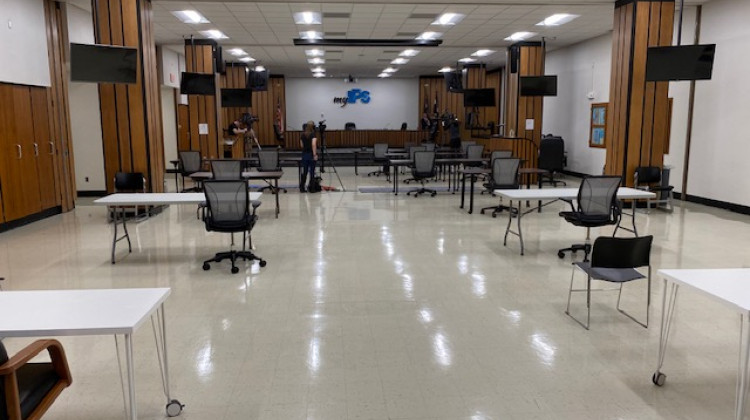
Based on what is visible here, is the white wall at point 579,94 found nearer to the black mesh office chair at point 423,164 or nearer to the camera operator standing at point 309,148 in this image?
the black mesh office chair at point 423,164

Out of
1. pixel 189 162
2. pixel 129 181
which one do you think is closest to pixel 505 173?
pixel 129 181

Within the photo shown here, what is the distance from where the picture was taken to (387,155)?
51.2ft

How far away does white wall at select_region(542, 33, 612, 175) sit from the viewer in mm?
14367

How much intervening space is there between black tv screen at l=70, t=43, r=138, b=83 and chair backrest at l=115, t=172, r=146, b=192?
1586mm

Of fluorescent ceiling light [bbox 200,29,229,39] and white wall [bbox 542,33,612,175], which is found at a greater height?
fluorescent ceiling light [bbox 200,29,229,39]

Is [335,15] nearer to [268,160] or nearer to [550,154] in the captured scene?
[268,160]

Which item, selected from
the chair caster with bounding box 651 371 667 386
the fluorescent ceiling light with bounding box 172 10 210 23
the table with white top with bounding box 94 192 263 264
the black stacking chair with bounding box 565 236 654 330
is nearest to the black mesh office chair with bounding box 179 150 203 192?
the fluorescent ceiling light with bounding box 172 10 210 23

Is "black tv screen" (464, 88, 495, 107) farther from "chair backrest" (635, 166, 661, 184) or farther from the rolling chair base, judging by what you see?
the rolling chair base

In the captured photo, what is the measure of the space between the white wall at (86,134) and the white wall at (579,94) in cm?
1194

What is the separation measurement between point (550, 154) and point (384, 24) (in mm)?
5544

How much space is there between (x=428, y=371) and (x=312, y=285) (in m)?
2.21

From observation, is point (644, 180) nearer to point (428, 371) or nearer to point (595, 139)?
point (595, 139)

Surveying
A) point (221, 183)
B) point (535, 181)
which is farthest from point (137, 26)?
point (535, 181)

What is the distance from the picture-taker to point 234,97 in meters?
15.3
